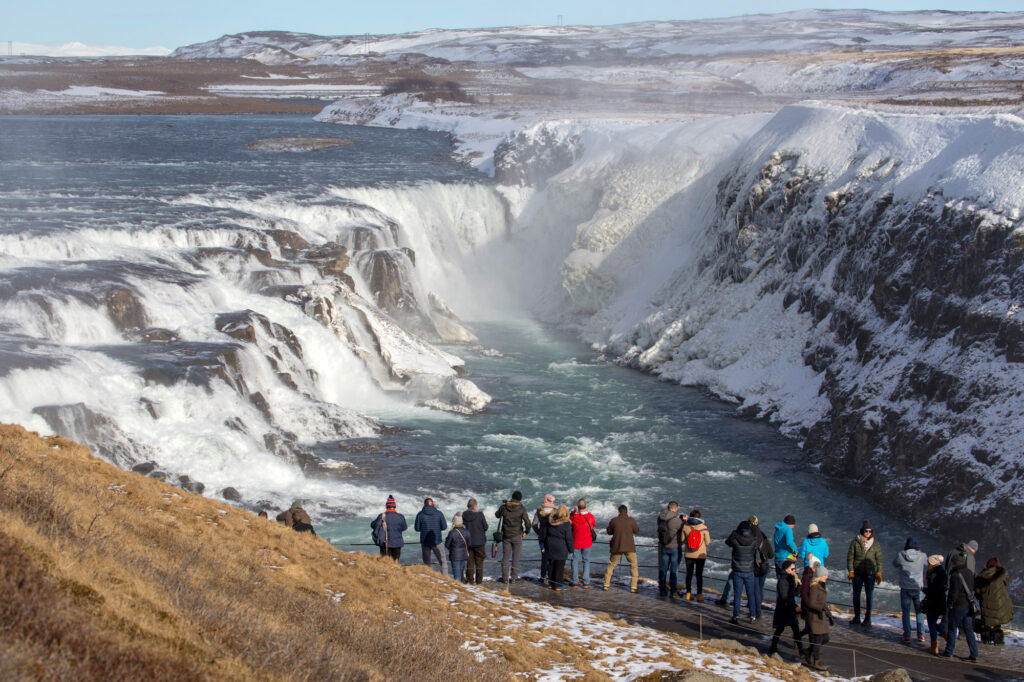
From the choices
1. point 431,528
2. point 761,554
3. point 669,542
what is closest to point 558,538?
point 669,542

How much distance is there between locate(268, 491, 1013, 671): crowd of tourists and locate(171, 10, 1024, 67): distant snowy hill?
9845 centimetres

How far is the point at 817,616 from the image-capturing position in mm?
11938

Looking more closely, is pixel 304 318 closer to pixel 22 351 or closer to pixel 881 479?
pixel 22 351

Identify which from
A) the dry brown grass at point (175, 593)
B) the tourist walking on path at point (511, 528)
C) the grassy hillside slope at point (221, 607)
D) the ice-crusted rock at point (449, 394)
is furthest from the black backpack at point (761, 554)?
the ice-crusted rock at point (449, 394)

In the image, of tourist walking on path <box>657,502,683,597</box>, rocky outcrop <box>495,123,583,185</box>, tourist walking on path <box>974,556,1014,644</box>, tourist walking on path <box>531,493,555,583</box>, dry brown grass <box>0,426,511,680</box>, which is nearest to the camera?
dry brown grass <box>0,426,511,680</box>

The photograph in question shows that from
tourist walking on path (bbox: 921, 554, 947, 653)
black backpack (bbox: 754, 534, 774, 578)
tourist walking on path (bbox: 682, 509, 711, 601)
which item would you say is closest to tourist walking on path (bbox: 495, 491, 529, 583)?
tourist walking on path (bbox: 682, 509, 711, 601)

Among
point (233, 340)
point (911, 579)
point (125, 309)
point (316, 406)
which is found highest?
point (125, 309)

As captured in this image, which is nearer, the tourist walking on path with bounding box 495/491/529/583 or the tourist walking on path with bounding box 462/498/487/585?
the tourist walking on path with bounding box 462/498/487/585

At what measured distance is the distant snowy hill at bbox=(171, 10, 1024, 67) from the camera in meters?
127

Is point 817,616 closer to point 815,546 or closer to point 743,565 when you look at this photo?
point 815,546

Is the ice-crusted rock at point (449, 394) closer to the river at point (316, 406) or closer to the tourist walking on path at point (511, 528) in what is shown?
the river at point (316, 406)

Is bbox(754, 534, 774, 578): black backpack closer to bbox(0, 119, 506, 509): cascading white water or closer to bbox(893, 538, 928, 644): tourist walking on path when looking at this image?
bbox(893, 538, 928, 644): tourist walking on path

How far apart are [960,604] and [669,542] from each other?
3.93 m

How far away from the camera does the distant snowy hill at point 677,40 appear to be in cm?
12669
